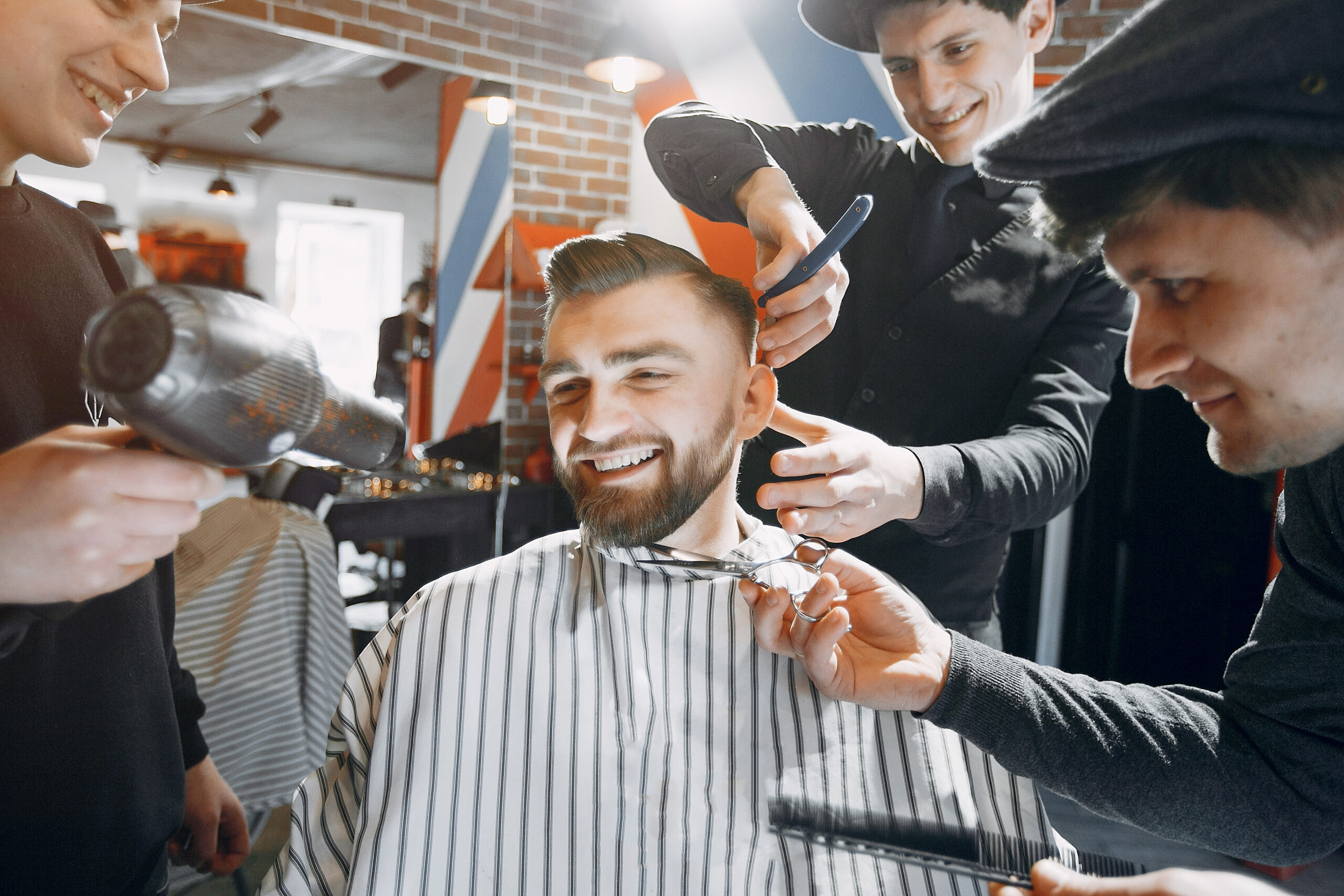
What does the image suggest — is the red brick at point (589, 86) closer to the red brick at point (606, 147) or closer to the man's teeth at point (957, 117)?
the red brick at point (606, 147)

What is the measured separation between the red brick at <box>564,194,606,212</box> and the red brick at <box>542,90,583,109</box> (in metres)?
0.41

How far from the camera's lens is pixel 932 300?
50.3 inches

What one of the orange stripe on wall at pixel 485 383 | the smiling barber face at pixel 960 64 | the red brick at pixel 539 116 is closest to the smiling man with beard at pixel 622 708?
the smiling barber face at pixel 960 64

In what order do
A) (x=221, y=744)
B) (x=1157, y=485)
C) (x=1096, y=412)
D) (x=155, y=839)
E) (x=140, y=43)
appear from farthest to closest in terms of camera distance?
(x=1157, y=485) < (x=221, y=744) < (x=1096, y=412) < (x=155, y=839) < (x=140, y=43)

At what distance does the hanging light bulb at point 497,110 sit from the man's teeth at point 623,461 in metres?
2.91

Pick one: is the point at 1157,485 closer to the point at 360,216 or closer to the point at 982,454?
the point at 982,454

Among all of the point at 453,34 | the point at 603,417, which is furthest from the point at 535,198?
the point at 603,417

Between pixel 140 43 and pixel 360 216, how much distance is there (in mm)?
2292

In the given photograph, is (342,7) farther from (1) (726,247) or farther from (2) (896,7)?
(2) (896,7)

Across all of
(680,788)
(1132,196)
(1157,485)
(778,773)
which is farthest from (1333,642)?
(1157,485)

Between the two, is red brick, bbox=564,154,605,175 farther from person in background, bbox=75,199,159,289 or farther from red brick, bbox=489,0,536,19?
person in background, bbox=75,199,159,289

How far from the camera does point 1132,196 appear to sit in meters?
0.79

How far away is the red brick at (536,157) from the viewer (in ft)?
12.1

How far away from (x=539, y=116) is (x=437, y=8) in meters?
0.63
